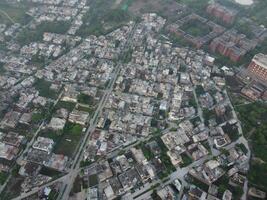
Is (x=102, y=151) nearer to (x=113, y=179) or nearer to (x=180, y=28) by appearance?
(x=113, y=179)

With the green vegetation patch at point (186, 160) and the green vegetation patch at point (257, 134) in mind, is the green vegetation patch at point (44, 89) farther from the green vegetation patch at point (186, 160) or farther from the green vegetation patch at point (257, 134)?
the green vegetation patch at point (257, 134)

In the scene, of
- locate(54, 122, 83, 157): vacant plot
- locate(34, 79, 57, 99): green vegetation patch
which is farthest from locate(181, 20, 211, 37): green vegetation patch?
locate(54, 122, 83, 157): vacant plot

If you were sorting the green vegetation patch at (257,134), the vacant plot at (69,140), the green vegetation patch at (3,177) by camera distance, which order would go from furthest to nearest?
1. the vacant plot at (69,140)
2. the green vegetation patch at (257,134)
3. the green vegetation patch at (3,177)

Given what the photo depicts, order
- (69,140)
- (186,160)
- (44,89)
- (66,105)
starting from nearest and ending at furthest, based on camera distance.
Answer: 1. (186,160)
2. (69,140)
3. (66,105)
4. (44,89)

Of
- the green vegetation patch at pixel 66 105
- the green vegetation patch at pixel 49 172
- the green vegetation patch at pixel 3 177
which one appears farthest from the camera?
the green vegetation patch at pixel 66 105

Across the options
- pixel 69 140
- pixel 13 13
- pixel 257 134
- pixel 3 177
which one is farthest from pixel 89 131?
pixel 13 13

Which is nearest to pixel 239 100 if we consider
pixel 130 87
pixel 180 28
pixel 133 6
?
pixel 130 87

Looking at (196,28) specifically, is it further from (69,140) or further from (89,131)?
(69,140)

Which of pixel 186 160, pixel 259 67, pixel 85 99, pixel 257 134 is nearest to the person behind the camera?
pixel 186 160

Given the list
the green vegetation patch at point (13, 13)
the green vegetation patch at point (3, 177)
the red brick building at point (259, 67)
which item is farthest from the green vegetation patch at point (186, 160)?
the green vegetation patch at point (13, 13)

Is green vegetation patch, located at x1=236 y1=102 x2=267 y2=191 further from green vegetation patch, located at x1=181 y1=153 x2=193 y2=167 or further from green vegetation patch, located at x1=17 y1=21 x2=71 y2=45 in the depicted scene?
green vegetation patch, located at x1=17 y1=21 x2=71 y2=45

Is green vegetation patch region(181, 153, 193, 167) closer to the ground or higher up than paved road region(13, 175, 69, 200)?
higher up
